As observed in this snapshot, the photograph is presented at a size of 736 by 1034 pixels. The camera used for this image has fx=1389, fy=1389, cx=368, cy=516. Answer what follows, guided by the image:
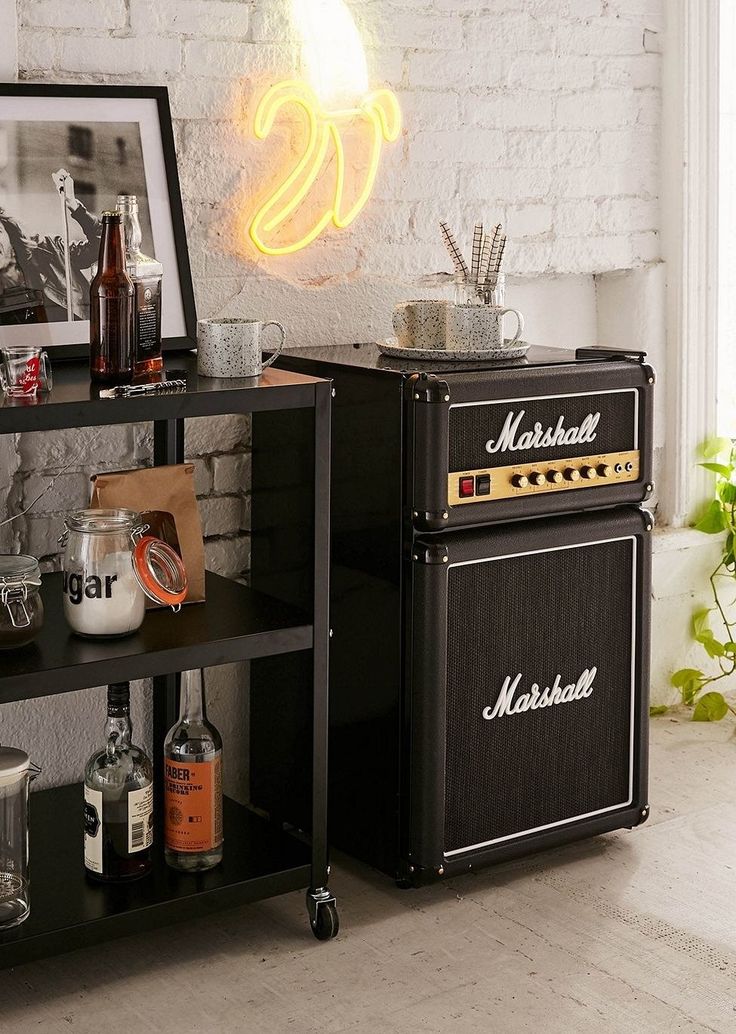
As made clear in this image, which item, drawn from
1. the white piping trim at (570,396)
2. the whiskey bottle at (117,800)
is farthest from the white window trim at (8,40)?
the whiskey bottle at (117,800)

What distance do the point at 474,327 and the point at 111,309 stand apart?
0.68 m

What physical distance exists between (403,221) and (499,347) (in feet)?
1.55

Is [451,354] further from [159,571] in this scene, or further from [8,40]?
[8,40]

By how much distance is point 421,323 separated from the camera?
2.47 m

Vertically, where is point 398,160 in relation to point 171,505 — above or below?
above

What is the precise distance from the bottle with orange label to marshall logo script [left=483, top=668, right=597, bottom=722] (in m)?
0.48

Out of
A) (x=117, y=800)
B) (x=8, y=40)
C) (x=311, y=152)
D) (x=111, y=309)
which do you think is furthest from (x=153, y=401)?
(x=311, y=152)

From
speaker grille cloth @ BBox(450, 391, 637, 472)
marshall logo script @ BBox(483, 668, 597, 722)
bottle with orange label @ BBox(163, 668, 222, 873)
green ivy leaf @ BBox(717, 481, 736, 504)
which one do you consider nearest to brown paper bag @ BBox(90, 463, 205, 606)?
bottle with orange label @ BBox(163, 668, 222, 873)

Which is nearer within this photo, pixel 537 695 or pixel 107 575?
pixel 107 575

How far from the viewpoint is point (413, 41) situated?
267cm

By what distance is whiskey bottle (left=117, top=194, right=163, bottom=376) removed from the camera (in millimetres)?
2020

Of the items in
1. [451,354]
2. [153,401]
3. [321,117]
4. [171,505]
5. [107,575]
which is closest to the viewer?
[153,401]

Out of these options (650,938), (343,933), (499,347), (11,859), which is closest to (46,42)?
(499,347)

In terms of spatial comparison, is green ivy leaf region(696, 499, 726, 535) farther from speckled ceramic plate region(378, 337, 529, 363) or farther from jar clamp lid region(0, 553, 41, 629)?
jar clamp lid region(0, 553, 41, 629)
